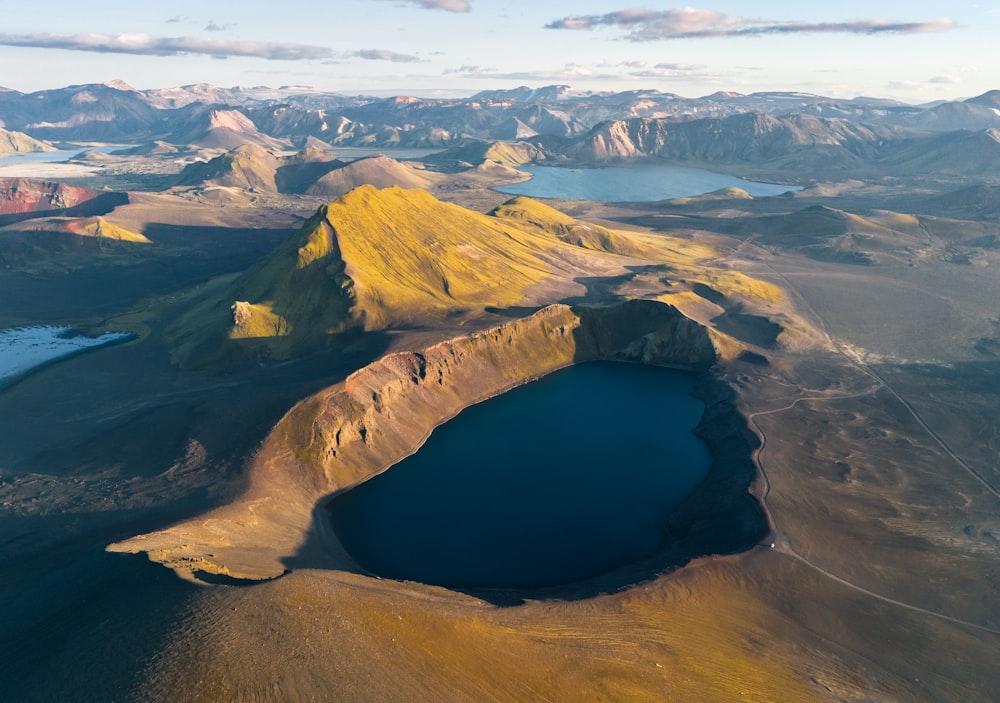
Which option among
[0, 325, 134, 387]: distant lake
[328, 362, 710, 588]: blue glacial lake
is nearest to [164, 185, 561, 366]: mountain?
[0, 325, 134, 387]: distant lake

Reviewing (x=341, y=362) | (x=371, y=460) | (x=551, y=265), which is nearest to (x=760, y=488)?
(x=371, y=460)

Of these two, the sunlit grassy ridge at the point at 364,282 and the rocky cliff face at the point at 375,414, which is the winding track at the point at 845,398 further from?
the sunlit grassy ridge at the point at 364,282

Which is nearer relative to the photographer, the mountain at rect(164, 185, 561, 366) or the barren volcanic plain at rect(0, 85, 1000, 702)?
the barren volcanic plain at rect(0, 85, 1000, 702)

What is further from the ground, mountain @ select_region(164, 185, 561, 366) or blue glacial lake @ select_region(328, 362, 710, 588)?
mountain @ select_region(164, 185, 561, 366)

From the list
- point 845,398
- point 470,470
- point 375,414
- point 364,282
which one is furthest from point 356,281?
point 845,398

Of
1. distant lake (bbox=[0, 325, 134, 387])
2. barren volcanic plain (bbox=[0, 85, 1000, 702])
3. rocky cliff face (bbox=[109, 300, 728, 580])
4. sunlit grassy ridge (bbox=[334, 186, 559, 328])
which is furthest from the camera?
sunlit grassy ridge (bbox=[334, 186, 559, 328])

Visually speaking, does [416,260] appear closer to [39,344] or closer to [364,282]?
[364,282]

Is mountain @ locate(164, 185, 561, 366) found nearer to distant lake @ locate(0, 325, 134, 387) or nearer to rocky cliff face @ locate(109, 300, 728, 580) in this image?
rocky cliff face @ locate(109, 300, 728, 580)
